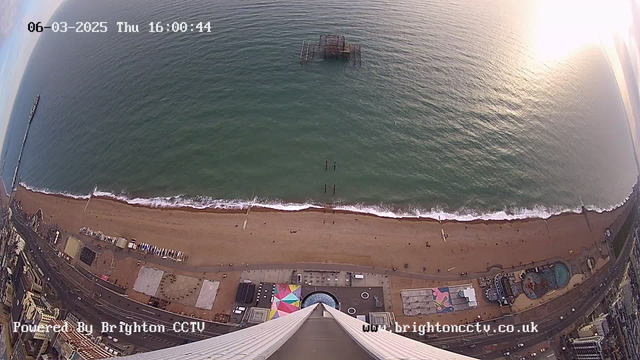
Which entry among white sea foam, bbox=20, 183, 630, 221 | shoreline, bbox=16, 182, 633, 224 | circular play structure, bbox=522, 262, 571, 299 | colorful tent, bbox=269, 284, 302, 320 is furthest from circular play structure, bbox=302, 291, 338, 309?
circular play structure, bbox=522, 262, 571, 299

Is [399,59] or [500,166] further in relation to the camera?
[399,59]

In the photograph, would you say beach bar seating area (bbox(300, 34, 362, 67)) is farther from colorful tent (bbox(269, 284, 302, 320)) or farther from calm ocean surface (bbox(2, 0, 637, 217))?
colorful tent (bbox(269, 284, 302, 320))

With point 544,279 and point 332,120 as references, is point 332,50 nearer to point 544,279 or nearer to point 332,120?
point 332,120

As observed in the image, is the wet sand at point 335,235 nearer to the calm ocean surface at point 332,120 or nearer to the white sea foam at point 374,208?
the white sea foam at point 374,208

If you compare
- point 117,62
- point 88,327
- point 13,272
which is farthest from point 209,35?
point 88,327

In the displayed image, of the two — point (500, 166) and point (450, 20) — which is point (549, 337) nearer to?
point (500, 166)
